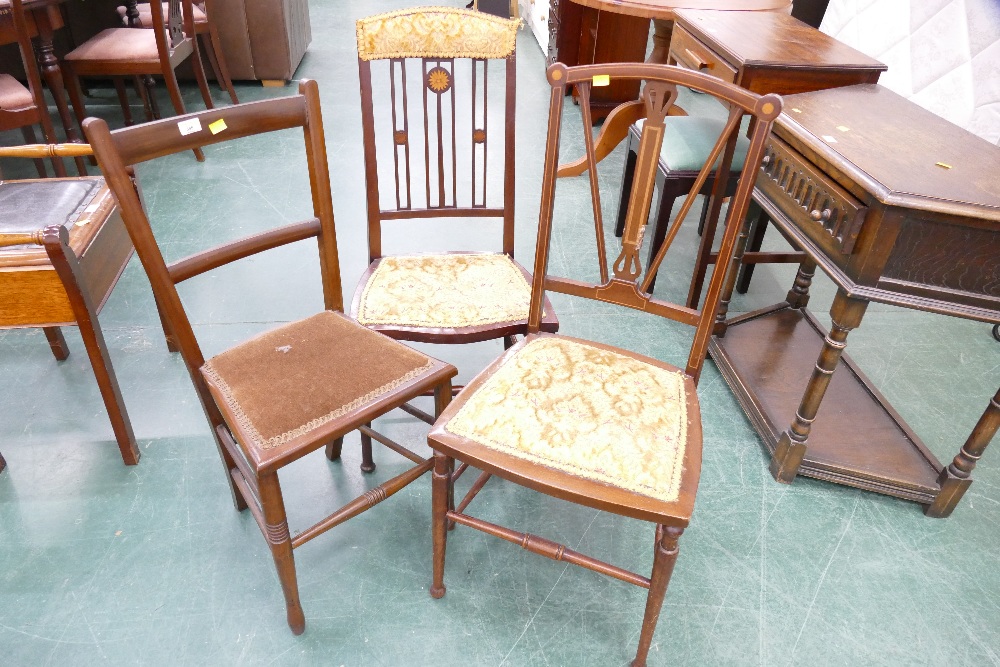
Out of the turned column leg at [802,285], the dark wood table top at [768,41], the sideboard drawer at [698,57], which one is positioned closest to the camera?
the dark wood table top at [768,41]

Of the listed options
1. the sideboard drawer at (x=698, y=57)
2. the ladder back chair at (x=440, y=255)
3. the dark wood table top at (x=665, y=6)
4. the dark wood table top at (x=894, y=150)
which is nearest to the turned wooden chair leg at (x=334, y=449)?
the ladder back chair at (x=440, y=255)

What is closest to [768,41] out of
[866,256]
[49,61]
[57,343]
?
[866,256]

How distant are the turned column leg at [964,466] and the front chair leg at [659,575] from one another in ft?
3.04

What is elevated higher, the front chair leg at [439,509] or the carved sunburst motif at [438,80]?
the carved sunburst motif at [438,80]

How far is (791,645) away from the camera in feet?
4.70

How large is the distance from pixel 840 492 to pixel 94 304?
2.02 m

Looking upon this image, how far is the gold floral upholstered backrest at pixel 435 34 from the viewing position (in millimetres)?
1580

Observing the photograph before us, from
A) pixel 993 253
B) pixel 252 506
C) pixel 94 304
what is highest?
pixel 993 253

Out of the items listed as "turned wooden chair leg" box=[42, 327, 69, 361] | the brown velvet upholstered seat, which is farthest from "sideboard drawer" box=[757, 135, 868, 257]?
"turned wooden chair leg" box=[42, 327, 69, 361]

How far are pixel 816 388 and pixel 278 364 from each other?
1.30m

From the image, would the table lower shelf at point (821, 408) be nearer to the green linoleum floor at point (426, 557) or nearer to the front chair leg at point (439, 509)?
the green linoleum floor at point (426, 557)

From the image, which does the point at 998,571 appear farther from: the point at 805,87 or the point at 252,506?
the point at 252,506

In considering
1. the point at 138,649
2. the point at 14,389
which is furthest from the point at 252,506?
the point at 14,389

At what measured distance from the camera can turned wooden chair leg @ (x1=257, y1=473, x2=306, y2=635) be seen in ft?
3.93
